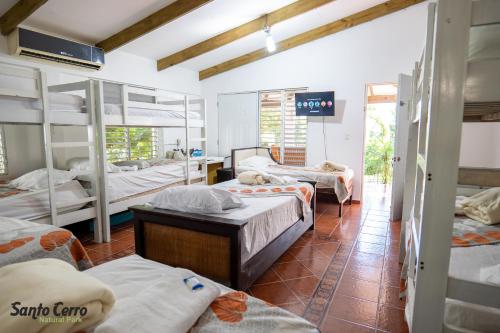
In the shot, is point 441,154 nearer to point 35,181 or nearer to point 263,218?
point 263,218

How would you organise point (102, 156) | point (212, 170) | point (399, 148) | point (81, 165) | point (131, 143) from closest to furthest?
point (102, 156) → point (81, 165) → point (399, 148) → point (131, 143) → point (212, 170)

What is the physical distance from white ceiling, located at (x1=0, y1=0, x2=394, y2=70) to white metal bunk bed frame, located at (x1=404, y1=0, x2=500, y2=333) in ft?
10.4

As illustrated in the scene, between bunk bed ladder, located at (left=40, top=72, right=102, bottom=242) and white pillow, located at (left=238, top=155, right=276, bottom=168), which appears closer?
bunk bed ladder, located at (left=40, top=72, right=102, bottom=242)

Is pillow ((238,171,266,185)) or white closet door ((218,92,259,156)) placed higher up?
white closet door ((218,92,259,156))

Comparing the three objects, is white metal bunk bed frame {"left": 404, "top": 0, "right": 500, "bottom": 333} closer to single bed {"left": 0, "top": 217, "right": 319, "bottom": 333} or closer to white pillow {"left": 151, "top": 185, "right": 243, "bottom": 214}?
single bed {"left": 0, "top": 217, "right": 319, "bottom": 333}

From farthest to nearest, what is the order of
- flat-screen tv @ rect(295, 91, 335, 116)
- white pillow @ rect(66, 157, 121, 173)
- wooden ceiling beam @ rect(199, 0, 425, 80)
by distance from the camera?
flat-screen tv @ rect(295, 91, 335, 116), wooden ceiling beam @ rect(199, 0, 425, 80), white pillow @ rect(66, 157, 121, 173)

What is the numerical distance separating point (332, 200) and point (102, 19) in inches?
163

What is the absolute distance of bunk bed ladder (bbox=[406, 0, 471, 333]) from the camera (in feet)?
3.18

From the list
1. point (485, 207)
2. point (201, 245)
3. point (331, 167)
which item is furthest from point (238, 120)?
point (485, 207)

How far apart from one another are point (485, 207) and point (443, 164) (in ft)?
4.79

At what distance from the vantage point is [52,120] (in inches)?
104

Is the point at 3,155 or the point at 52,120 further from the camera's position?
the point at 3,155

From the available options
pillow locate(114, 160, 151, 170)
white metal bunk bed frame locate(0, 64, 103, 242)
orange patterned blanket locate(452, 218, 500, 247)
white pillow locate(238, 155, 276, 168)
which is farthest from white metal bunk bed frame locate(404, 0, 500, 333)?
white pillow locate(238, 155, 276, 168)

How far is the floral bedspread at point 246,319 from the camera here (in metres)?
0.94
